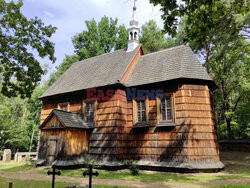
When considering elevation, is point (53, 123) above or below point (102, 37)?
below

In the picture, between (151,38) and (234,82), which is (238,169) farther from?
(151,38)

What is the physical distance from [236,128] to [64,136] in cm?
2244

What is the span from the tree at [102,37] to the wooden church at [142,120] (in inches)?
592

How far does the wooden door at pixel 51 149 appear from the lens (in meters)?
13.6

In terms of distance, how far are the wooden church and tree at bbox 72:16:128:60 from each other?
15.0m

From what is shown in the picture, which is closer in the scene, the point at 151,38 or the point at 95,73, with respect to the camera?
the point at 95,73

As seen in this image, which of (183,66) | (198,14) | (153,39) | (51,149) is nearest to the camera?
(198,14)

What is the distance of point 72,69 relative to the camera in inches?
810

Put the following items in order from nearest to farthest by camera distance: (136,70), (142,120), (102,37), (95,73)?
(142,120) < (136,70) < (95,73) < (102,37)

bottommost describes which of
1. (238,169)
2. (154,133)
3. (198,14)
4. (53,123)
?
(238,169)

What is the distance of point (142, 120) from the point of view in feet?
44.9

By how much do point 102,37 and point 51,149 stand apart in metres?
20.7

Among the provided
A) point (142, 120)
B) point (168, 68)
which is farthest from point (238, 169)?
point (168, 68)

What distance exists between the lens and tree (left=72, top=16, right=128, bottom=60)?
2988 cm
